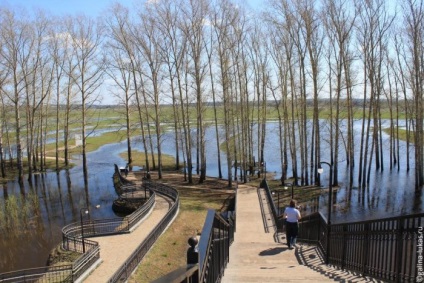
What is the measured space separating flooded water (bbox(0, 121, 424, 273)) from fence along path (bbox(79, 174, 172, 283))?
131 inches

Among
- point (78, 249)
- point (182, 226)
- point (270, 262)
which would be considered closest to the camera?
point (270, 262)

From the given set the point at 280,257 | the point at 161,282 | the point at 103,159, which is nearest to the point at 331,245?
the point at 280,257

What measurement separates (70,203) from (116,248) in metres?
13.3

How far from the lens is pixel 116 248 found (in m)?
18.1

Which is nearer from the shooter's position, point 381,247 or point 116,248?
point 381,247

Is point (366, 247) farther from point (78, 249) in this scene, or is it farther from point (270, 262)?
point (78, 249)

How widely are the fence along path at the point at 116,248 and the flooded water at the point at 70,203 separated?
334cm

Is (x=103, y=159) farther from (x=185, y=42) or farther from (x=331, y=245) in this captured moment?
(x=331, y=245)

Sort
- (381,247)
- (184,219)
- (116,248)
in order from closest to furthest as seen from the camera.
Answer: (381,247)
(116,248)
(184,219)

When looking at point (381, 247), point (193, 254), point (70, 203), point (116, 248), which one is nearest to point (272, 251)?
point (381, 247)

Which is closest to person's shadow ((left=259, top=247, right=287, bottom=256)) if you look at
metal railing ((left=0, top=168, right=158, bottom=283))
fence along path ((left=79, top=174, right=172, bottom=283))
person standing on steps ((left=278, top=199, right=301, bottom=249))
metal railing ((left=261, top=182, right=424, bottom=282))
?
person standing on steps ((left=278, top=199, right=301, bottom=249))

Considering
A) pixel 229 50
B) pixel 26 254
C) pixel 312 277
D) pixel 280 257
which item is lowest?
pixel 26 254

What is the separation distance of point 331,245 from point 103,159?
160 feet

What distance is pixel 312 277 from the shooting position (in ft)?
23.5
